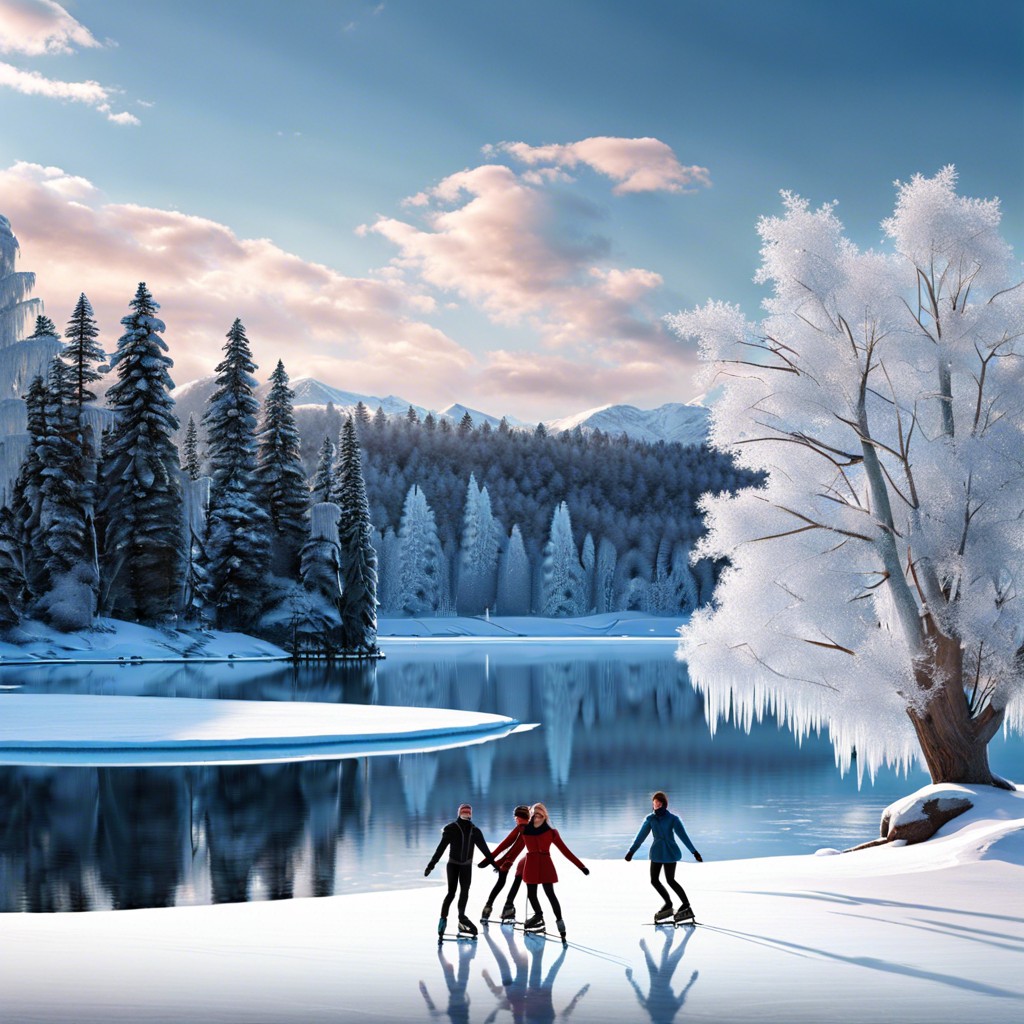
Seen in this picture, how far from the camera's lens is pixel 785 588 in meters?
17.8

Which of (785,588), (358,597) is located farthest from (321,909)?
(358,597)

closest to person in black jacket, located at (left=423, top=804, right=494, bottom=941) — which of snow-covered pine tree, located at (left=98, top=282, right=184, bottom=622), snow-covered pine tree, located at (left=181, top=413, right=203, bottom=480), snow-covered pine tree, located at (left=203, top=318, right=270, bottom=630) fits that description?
snow-covered pine tree, located at (left=98, top=282, right=184, bottom=622)

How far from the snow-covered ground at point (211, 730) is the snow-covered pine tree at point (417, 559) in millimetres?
89213

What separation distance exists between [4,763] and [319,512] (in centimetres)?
4035

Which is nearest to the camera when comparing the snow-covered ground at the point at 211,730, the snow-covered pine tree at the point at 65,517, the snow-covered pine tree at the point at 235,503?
the snow-covered ground at the point at 211,730

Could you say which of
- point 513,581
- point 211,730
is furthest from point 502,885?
point 513,581

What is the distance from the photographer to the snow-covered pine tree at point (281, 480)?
212 ft

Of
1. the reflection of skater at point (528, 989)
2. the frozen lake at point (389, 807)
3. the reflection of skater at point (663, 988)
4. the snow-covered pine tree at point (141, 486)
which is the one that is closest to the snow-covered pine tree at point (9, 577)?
the snow-covered pine tree at point (141, 486)

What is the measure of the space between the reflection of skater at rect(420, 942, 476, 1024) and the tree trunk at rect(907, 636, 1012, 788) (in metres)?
9.83

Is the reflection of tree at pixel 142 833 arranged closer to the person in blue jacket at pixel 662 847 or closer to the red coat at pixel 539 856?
the red coat at pixel 539 856

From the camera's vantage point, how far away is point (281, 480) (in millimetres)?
65562

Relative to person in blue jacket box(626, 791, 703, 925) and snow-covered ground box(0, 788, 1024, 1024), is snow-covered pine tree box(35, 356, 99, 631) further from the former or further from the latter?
person in blue jacket box(626, 791, 703, 925)

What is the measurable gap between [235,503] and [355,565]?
7467mm

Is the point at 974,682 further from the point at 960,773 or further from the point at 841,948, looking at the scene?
the point at 841,948
